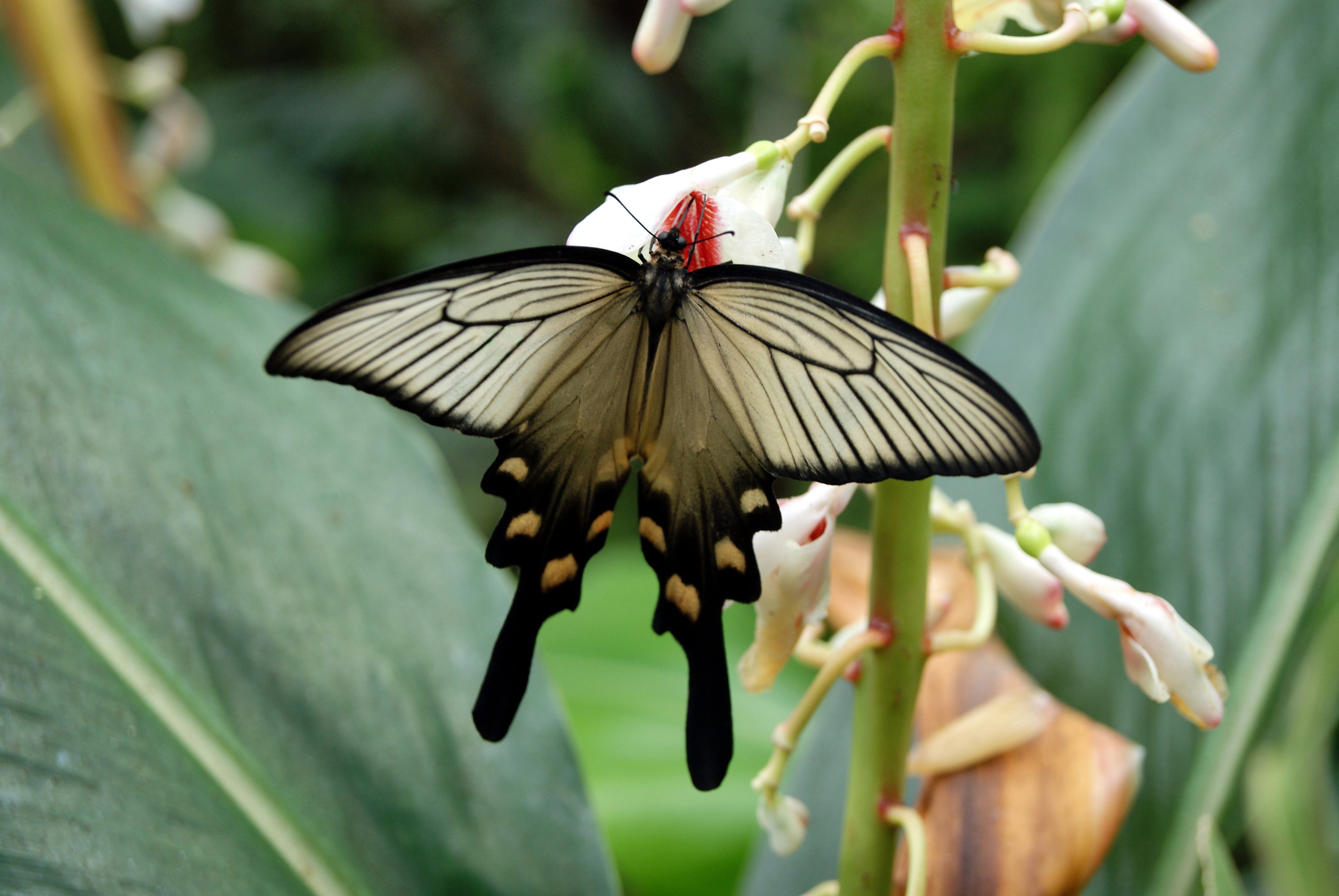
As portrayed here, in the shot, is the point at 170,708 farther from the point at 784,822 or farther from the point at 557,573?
the point at 784,822

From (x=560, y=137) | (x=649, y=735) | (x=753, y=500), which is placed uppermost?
(x=560, y=137)

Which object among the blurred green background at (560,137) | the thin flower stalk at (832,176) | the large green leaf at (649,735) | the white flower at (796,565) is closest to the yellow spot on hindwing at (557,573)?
the white flower at (796,565)

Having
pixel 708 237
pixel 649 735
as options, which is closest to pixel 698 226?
pixel 708 237

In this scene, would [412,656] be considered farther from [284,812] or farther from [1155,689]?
[1155,689]

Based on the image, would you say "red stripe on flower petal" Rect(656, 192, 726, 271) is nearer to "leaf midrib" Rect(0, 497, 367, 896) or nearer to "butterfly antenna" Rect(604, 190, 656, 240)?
"butterfly antenna" Rect(604, 190, 656, 240)

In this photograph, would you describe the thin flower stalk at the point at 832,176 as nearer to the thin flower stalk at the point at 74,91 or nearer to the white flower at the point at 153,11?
the thin flower stalk at the point at 74,91

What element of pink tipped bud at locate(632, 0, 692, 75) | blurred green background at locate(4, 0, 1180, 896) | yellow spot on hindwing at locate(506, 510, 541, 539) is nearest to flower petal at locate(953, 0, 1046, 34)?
pink tipped bud at locate(632, 0, 692, 75)

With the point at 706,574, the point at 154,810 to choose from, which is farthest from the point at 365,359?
the point at 154,810
